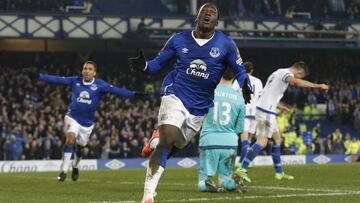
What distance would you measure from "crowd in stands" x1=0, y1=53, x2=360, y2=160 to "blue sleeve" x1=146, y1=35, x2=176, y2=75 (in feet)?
67.1

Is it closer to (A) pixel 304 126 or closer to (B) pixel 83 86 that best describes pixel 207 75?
(B) pixel 83 86

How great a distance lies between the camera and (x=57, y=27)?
3791 centimetres

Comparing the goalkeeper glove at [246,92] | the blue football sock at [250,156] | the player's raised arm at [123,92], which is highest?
the goalkeeper glove at [246,92]

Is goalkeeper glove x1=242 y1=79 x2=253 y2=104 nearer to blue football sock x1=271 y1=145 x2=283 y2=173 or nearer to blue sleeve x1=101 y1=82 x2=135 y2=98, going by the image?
blue sleeve x1=101 y1=82 x2=135 y2=98

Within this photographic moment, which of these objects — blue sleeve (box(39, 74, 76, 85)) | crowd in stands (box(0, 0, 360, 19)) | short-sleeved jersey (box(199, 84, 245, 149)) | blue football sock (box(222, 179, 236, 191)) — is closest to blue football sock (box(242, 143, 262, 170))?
short-sleeved jersey (box(199, 84, 245, 149))

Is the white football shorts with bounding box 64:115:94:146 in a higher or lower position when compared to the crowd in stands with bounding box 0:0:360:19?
lower

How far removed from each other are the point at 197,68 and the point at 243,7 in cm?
3327

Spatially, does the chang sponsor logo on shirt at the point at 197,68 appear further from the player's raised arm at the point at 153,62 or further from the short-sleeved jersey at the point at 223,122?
the short-sleeved jersey at the point at 223,122

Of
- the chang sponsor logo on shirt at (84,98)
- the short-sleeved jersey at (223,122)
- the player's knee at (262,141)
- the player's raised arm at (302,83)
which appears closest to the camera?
the player's raised arm at (302,83)

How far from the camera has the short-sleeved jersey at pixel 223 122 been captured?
1497 cm

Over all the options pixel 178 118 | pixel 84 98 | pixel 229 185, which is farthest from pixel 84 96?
pixel 178 118

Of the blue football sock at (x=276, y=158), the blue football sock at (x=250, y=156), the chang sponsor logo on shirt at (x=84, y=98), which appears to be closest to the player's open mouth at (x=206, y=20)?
the blue football sock at (x=250, y=156)

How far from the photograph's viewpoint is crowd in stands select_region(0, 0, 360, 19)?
1516 inches

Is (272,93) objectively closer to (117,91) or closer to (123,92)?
(123,92)
